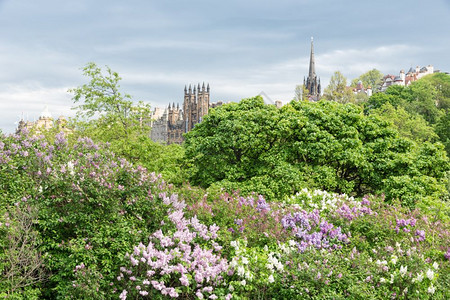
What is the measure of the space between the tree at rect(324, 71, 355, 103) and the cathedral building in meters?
38.2

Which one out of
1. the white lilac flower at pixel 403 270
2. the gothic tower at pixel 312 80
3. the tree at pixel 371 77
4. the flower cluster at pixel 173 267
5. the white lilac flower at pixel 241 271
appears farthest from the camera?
the gothic tower at pixel 312 80

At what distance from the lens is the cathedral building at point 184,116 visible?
350 ft

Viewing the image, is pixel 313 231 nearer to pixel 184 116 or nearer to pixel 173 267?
pixel 173 267

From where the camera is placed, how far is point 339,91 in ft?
217

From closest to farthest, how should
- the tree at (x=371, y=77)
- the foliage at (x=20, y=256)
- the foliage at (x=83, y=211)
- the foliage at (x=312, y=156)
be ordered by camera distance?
the foliage at (x=20, y=256) → the foliage at (x=83, y=211) → the foliage at (x=312, y=156) → the tree at (x=371, y=77)

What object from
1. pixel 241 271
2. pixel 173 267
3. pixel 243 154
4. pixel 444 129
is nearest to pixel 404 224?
pixel 241 271

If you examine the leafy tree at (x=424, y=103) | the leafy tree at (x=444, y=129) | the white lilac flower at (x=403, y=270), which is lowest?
the white lilac flower at (x=403, y=270)

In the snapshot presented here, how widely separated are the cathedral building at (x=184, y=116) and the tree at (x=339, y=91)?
38.2 m

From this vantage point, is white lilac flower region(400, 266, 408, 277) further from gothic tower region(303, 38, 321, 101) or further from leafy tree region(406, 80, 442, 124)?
gothic tower region(303, 38, 321, 101)

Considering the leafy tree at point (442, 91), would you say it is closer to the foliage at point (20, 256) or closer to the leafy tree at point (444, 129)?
the leafy tree at point (444, 129)

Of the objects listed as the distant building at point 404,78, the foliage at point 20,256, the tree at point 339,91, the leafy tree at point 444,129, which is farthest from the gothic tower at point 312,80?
the foliage at point 20,256

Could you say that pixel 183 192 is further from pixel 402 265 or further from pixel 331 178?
pixel 331 178

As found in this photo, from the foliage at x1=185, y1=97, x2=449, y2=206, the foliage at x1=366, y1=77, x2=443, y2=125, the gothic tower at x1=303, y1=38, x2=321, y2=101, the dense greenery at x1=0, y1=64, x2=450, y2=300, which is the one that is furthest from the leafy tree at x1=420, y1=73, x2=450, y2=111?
the dense greenery at x1=0, y1=64, x2=450, y2=300

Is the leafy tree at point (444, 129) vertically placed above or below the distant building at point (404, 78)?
below
